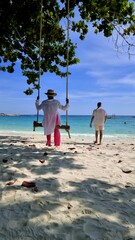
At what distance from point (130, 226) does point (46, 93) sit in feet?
22.4

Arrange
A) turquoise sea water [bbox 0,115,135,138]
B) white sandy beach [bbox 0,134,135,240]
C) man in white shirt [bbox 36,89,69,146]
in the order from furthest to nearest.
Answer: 1. turquoise sea water [bbox 0,115,135,138]
2. man in white shirt [bbox 36,89,69,146]
3. white sandy beach [bbox 0,134,135,240]

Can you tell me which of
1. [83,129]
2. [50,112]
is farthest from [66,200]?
[83,129]

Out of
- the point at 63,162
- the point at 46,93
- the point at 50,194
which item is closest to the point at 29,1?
the point at 46,93

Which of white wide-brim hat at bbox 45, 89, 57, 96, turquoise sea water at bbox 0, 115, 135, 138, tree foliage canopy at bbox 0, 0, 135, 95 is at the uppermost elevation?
tree foliage canopy at bbox 0, 0, 135, 95

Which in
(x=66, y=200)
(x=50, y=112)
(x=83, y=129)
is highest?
(x=50, y=112)

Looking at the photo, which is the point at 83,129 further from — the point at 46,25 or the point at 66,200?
the point at 66,200

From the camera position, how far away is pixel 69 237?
10.6 feet

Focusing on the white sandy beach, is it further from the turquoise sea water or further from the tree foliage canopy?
the turquoise sea water

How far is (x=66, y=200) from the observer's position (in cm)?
428

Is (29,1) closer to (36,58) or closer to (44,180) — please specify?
(36,58)

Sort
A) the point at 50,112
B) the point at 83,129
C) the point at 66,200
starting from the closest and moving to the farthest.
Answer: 1. the point at 66,200
2. the point at 50,112
3. the point at 83,129

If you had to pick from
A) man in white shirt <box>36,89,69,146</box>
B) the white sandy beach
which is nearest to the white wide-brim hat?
man in white shirt <box>36,89,69,146</box>

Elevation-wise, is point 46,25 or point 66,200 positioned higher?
point 46,25

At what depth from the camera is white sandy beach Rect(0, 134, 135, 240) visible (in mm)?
3361
